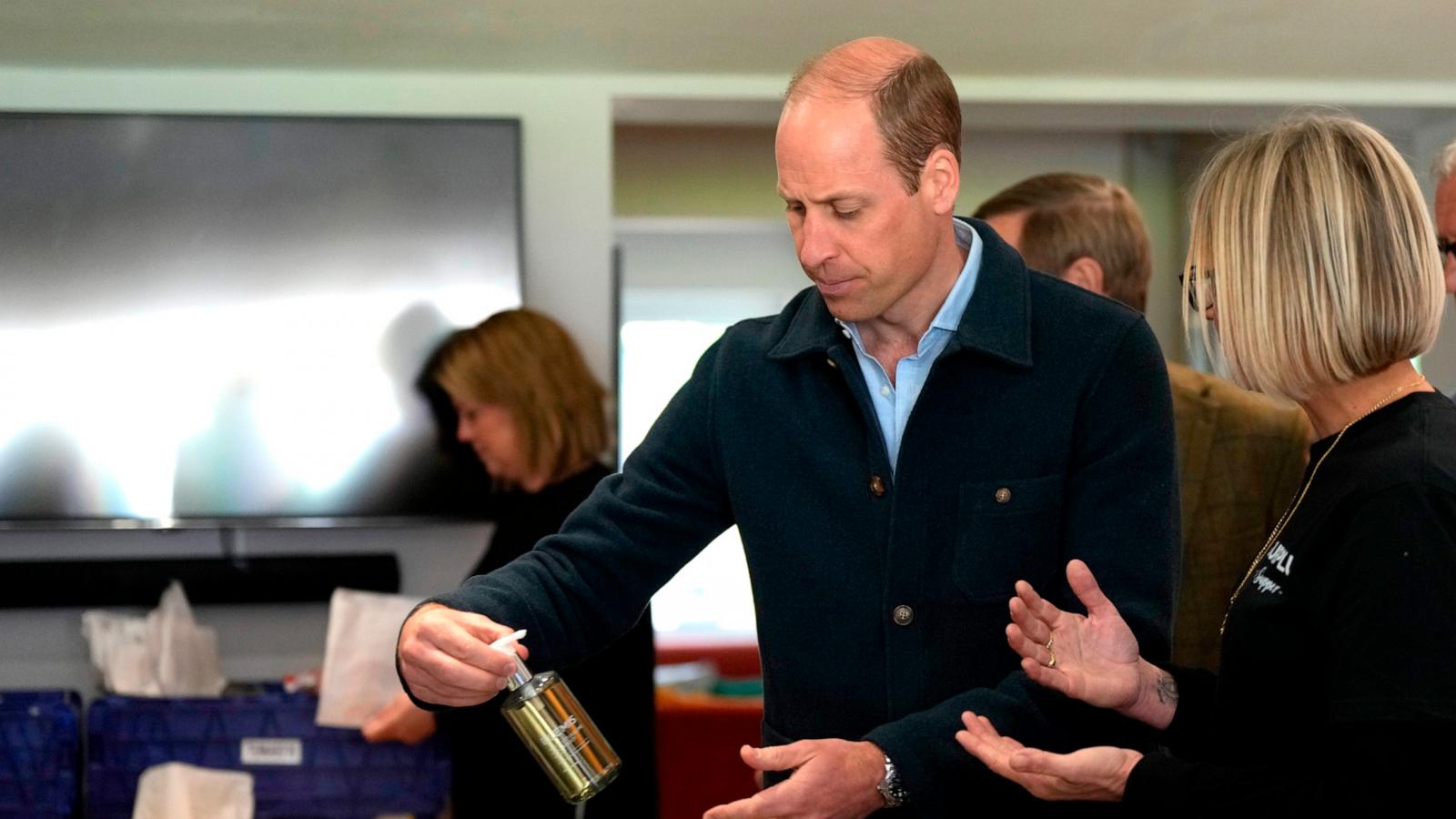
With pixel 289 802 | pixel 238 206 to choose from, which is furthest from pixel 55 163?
pixel 289 802

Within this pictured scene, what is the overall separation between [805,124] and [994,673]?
594 millimetres

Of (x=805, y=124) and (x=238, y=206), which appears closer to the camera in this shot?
(x=805, y=124)

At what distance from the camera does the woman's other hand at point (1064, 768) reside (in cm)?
137

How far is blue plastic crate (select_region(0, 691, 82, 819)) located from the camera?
3.06 m

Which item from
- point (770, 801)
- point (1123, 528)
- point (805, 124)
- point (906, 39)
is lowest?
point (770, 801)

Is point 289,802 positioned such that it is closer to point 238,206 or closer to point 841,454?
point 238,206

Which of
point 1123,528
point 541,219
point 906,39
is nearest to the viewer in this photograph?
point 1123,528

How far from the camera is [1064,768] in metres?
1.37

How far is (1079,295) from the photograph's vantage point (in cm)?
167

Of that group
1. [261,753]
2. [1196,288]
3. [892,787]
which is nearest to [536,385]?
[261,753]

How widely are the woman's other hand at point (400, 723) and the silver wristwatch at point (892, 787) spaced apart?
1544 mm

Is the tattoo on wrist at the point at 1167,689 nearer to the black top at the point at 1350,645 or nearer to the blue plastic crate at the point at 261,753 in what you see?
the black top at the point at 1350,645

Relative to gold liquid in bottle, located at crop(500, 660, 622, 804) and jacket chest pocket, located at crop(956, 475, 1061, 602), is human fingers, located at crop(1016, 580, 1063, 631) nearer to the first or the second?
jacket chest pocket, located at crop(956, 475, 1061, 602)

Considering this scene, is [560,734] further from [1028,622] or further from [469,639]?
[1028,622]
